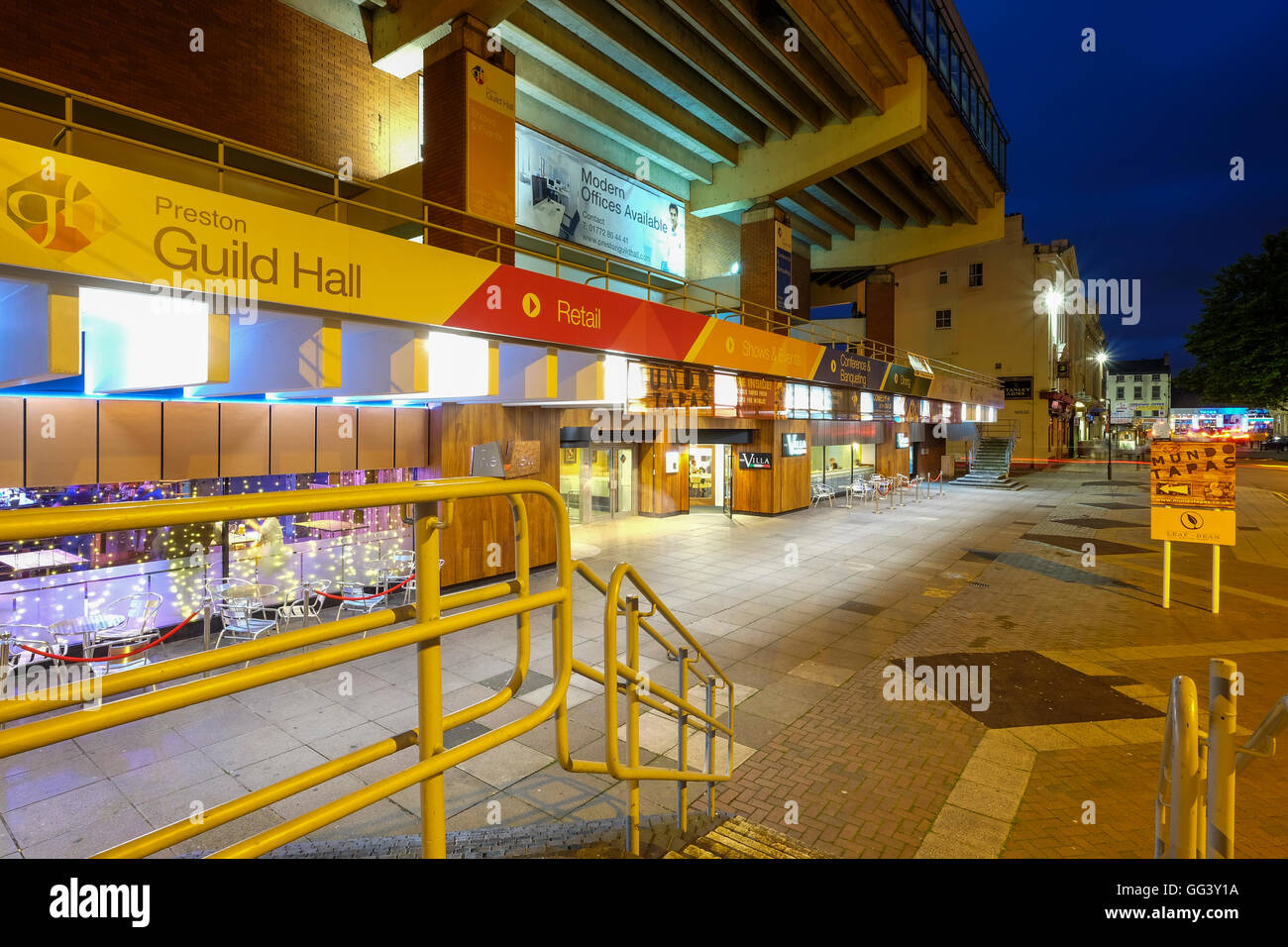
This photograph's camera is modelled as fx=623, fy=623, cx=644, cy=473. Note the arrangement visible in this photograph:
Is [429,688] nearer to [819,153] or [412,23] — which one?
[412,23]

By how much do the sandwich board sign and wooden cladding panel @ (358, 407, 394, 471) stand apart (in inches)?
495

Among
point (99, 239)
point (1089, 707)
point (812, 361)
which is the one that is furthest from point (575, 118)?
point (1089, 707)

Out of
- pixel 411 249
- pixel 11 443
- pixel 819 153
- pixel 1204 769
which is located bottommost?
pixel 1204 769

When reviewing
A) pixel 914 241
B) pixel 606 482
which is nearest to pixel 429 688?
pixel 606 482

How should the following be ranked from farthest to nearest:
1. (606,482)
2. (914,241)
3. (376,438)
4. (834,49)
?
(914,241), (606,482), (834,49), (376,438)

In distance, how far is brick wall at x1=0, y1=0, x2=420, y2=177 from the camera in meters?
8.67

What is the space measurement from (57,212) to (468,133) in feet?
25.1

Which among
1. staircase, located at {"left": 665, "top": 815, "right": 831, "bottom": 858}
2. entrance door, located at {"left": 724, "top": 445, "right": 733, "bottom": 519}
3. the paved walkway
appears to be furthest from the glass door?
staircase, located at {"left": 665, "top": 815, "right": 831, "bottom": 858}

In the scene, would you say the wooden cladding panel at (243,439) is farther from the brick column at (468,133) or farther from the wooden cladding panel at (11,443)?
the brick column at (468,133)

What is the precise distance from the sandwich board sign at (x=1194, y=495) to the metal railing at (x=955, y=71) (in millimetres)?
14329

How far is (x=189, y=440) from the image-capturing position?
8656 millimetres

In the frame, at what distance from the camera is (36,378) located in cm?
546

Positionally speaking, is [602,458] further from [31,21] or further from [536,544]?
[31,21]
